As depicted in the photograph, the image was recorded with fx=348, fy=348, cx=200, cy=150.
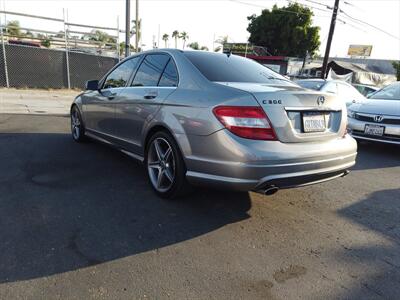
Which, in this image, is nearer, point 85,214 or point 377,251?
point 377,251

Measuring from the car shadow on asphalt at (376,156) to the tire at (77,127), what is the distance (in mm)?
4570

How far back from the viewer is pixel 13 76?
43.2 feet

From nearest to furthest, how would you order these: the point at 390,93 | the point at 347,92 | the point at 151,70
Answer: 1. the point at 151,70
2. the point at 390,93
3. the point at 347,92

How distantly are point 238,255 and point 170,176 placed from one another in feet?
4.12

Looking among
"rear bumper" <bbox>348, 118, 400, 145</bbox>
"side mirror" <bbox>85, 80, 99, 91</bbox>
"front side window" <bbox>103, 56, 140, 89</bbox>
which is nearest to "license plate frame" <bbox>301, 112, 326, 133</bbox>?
"front side window" <bbox>103, 56, 140, 89</bbox>

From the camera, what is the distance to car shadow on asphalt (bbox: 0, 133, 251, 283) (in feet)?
8.68

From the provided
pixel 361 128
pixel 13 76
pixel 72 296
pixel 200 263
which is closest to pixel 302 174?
pixel 200 263

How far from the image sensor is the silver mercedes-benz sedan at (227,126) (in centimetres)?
296

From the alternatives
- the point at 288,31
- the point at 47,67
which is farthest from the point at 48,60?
the point at 288,31

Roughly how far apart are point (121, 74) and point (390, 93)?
5858mm

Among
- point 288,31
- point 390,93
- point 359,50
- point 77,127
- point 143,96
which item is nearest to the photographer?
point 143,96

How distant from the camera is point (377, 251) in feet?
9.66

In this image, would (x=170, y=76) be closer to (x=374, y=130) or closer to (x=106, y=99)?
(x=106, y=99)

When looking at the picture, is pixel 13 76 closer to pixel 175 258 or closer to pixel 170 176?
pixel 170 176
